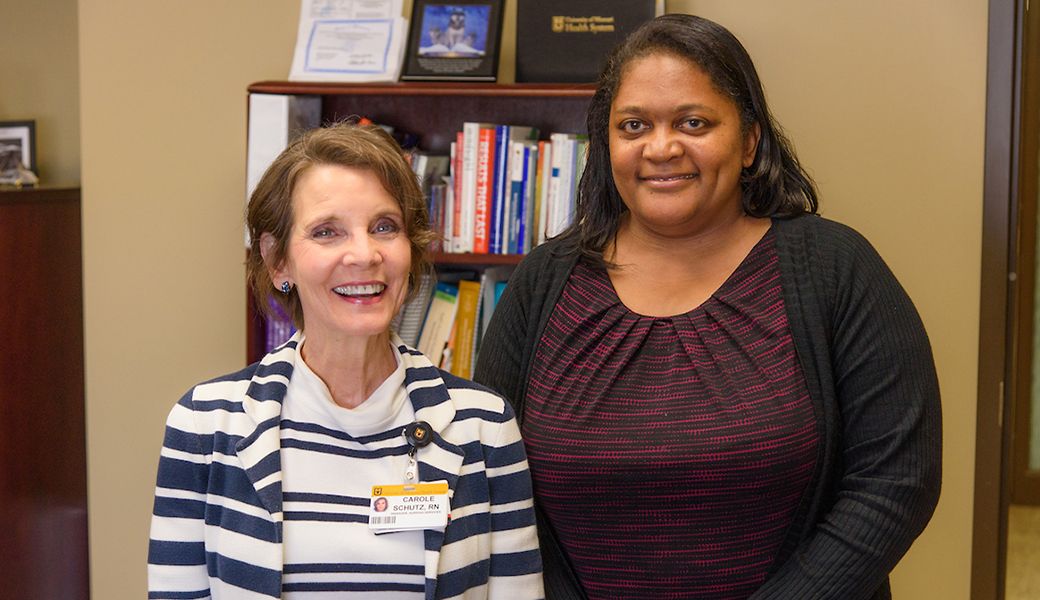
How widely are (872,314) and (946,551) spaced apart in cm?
138

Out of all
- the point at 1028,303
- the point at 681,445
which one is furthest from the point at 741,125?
the point at 1028,303

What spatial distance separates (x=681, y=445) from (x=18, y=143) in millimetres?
2898

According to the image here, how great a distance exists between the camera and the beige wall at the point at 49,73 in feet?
12.3

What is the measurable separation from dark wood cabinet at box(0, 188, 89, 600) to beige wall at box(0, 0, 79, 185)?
47 centimetres

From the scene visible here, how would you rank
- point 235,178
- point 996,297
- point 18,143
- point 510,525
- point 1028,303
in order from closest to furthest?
point 510,525
point 996,297
point 235,178
point 18,143
point 1028,303

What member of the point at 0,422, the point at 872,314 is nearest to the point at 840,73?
the point at 872,314

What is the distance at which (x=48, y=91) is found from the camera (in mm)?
3768

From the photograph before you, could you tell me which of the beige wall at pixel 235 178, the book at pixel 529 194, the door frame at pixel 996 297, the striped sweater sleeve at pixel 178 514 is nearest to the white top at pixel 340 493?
the striped sweater sleeve at pixel 178 514

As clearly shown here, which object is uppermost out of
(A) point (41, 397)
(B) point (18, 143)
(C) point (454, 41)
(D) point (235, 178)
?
(C) point (454, 41)

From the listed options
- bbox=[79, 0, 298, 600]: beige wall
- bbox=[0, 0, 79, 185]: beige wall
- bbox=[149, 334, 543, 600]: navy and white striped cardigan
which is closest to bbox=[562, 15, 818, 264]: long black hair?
bbox=[149, 334, 543, 600]: navy and white striped cardigan

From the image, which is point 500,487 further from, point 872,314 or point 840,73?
point 840,73

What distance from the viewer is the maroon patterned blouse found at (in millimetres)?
1724

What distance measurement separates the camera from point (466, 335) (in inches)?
113

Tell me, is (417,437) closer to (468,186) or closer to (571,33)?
(468,186)
